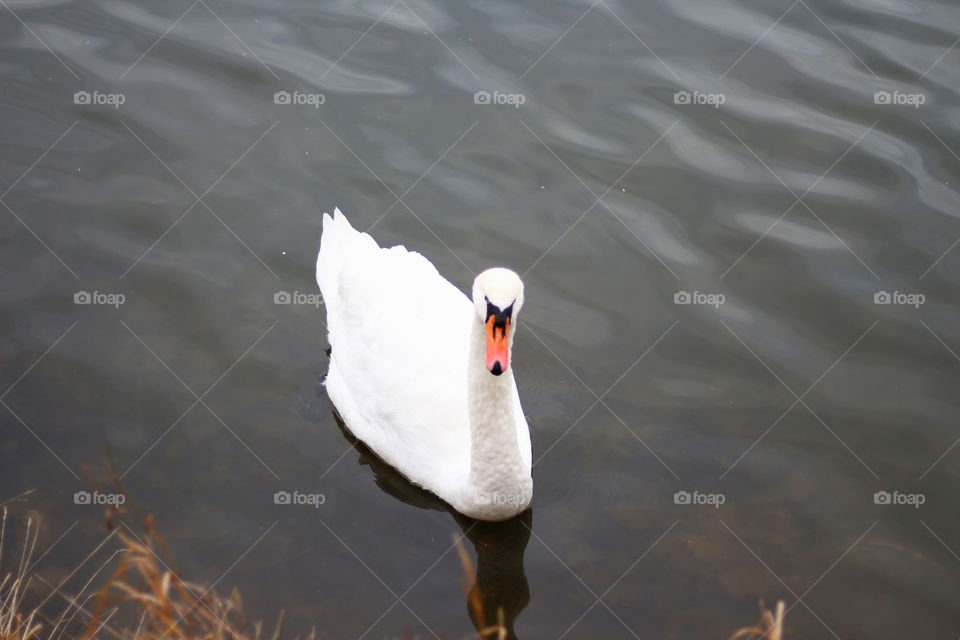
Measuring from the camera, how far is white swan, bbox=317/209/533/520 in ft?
20.1

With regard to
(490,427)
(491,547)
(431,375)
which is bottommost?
(491,547)

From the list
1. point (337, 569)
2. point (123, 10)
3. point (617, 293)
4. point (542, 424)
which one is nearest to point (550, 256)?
point (617, 293)

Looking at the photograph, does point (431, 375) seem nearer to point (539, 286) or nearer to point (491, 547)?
point (491, 547)

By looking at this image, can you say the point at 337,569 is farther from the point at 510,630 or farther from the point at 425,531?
the point at 510,630

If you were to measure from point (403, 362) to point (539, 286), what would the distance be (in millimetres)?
1877

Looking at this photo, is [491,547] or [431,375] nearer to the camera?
[491,547]

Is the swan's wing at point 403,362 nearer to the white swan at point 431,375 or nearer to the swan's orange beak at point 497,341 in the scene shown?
the white swan at point 431,375

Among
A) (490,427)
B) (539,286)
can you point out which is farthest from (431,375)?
(539,286)

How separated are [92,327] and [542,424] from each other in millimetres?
3435

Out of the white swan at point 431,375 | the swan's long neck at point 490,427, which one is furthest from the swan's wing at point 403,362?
the swan's long neck at point 490,427

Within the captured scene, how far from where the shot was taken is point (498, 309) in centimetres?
566

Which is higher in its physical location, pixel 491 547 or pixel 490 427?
pixel 490 427

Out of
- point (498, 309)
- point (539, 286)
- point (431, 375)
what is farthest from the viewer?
point (539, 286)

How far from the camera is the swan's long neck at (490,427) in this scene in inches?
241
